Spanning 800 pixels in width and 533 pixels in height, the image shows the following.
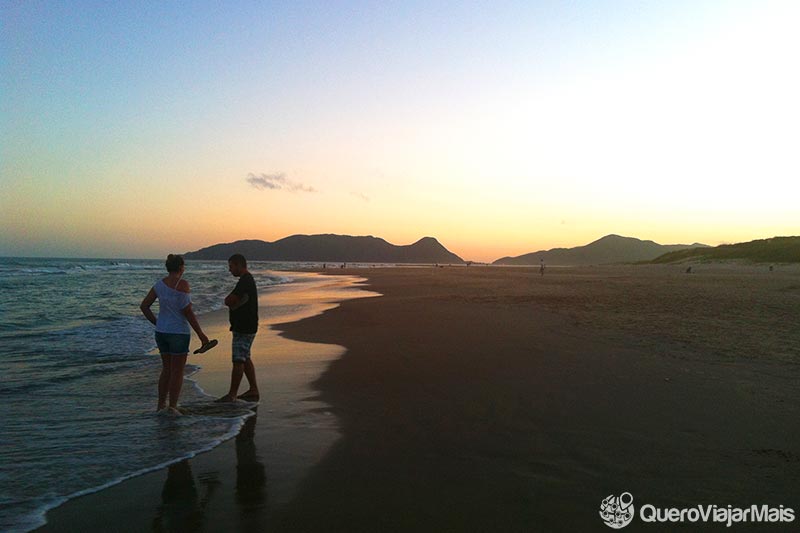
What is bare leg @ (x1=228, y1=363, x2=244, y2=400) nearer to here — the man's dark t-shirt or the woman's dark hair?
the man's dark t-shirt

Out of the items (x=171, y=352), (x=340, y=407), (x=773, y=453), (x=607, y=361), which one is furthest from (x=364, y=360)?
(x=773, y=453)

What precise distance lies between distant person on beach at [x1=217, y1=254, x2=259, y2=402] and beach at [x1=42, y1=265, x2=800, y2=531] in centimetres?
46

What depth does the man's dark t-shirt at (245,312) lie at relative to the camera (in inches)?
302

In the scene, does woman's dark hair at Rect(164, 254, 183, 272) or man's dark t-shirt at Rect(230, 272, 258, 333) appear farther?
man's dark t-shirt at Rect(230, 272, 258, 333)

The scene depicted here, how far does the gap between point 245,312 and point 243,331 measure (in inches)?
12.2

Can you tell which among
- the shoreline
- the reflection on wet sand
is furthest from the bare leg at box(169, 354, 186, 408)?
the reflection on wet sand

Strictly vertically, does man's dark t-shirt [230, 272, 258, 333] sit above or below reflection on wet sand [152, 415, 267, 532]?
above

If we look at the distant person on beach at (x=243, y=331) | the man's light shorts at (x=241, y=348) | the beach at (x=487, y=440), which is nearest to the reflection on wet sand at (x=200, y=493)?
the beach at (x=487, y=440)

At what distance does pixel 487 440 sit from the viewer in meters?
5.54

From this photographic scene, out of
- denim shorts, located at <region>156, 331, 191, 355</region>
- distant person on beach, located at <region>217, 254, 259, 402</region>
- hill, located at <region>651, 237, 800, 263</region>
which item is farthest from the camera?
hill, located at <region>651, 237, 800, 263</region>

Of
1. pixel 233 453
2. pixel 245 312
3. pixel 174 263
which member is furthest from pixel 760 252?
pixel 233 453

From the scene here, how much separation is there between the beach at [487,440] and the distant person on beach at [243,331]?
46 cm

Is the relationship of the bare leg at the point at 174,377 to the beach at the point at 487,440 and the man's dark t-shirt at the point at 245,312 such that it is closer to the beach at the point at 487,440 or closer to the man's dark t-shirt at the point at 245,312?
the man's dark t-shirt at the point at 245,312

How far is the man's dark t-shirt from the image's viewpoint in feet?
25.2
